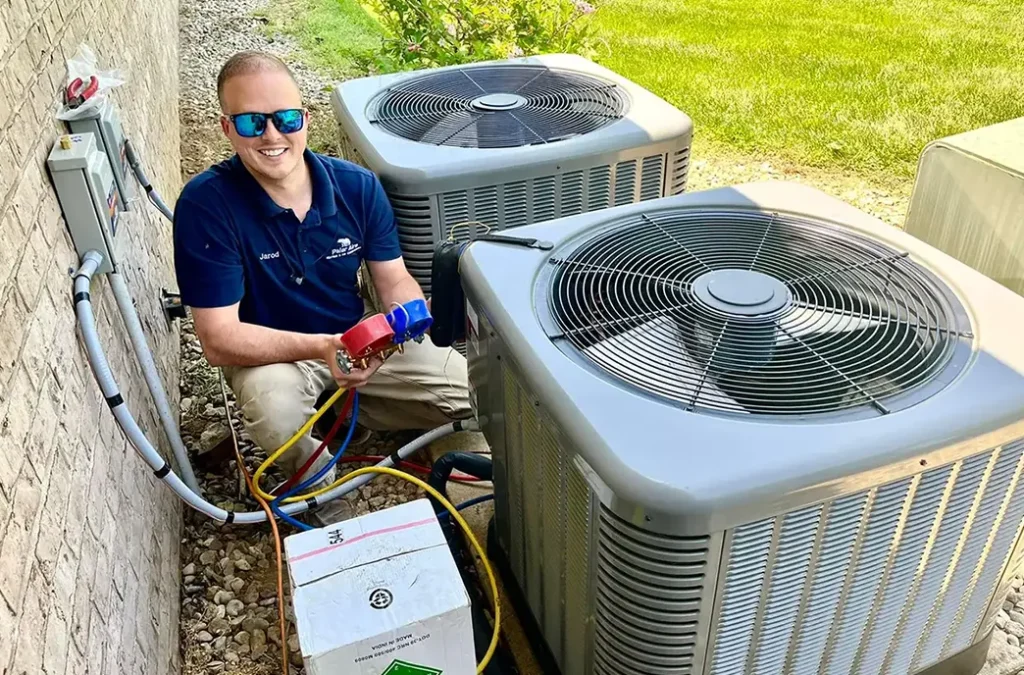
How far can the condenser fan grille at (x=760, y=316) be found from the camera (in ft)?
4.48

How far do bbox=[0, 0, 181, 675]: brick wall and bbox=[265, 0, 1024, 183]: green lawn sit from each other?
3.49 m

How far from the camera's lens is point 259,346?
2.20 m

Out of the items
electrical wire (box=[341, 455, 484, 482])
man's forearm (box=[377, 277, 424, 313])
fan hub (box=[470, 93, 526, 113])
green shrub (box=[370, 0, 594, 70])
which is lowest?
electrical wire (box=[341, 455, 484, 482])

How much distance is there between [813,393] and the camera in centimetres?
135

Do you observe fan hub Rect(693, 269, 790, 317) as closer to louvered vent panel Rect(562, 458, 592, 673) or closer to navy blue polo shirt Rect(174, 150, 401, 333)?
louvered vent panel Rect(562, 458, 592, 673)

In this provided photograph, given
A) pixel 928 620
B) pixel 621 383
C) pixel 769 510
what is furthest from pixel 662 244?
pixel 928 620

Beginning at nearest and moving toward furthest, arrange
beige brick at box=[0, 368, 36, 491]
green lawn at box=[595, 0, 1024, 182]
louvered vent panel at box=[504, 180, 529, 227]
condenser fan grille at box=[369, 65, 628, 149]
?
beige brick at box=[0, 368, 36, 491] < louvered vent panel at box=[504, 180, 529, 227] < condenser fan grille at box=[369, 65, 628, 149] < green lawn at box=[595, 0, 1024, 182]

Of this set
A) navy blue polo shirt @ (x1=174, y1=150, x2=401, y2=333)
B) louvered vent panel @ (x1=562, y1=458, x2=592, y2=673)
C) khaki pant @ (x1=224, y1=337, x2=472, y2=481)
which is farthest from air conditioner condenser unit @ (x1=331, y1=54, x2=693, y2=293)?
louvered vent panel @ (x1=562, y1=458, x2=592, y2=673)

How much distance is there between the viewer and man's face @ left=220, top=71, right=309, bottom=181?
2.08 meters

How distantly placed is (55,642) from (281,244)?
120 cm

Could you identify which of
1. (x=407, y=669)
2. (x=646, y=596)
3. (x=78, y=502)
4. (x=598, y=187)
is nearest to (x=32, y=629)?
(x=78, y=502)

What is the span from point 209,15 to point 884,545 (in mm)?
7554

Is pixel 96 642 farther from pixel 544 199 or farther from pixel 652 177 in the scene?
pixel 652 177

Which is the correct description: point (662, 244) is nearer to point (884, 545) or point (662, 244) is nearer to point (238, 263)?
point (884, 545)
